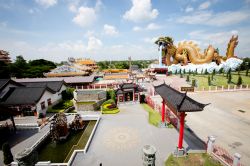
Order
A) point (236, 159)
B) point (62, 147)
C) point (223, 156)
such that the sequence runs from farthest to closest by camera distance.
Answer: point (62, 147), point (223, 156), point (236, 159)

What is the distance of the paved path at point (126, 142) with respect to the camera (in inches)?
439

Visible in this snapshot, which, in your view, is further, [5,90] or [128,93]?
[128,93]

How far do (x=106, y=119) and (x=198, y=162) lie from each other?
454 inches

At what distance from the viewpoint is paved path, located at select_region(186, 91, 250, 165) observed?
12.4 metres

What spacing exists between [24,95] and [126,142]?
17238mm

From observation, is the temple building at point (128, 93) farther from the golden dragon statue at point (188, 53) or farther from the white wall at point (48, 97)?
the golden dragon statue at point (188, 53)

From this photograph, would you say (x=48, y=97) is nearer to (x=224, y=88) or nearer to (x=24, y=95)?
(x=24, y=95)

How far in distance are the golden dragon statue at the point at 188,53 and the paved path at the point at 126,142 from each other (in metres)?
42.1

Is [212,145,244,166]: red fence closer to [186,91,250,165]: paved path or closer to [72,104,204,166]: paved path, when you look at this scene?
[186,91,250,165]: paved path

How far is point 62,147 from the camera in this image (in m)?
13.8

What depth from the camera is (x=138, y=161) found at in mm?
10867

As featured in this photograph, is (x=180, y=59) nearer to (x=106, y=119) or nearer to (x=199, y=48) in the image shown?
(x=199, y=48)

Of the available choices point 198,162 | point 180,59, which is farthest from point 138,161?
point 180,59

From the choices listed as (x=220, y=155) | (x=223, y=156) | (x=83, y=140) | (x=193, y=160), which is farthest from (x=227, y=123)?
(x=83, y=140)
